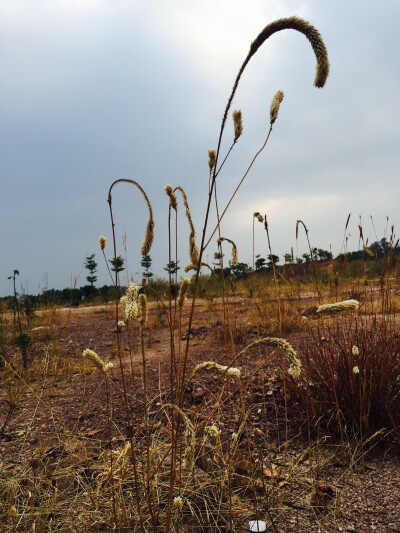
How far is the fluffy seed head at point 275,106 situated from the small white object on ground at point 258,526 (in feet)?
5.19

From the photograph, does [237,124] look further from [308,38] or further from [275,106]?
[308,38]

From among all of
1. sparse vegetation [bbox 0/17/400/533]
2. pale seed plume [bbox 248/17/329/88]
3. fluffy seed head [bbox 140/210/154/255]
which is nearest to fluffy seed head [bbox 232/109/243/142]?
sparse vegetation [bbox 0/17/400/533]

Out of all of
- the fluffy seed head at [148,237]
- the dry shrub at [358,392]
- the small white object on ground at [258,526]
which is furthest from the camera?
the dry shrub at [358,392]

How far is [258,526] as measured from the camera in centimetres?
172

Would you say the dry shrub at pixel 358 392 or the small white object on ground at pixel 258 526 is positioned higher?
the dry shrub at pixel 358 392

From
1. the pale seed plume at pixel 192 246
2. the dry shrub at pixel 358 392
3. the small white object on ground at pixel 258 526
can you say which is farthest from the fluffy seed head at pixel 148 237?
the dry shrub at pixel 358 392

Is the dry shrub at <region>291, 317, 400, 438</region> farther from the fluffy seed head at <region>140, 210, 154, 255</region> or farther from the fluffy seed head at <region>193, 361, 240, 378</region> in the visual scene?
the fluffy seed head at <region>140, 210, 154, 255</region>

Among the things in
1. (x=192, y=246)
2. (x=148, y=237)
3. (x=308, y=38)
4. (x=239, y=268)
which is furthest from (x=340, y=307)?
(x=239, y=268)

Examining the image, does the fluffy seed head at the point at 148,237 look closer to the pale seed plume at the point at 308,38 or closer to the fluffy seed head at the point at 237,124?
the fluffy seed head at the point at 237,124

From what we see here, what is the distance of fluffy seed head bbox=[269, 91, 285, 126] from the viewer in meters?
1.44

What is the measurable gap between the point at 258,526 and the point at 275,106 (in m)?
1.64

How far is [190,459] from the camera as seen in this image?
0.94m

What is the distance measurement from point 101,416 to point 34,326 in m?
5.54

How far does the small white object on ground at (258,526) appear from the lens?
67.3 inches
